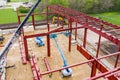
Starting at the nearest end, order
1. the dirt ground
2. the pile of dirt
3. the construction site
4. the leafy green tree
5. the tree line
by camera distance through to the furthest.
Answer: the construction site
the dirt ground
the pile of dirt
the leafy green tree
the tree line

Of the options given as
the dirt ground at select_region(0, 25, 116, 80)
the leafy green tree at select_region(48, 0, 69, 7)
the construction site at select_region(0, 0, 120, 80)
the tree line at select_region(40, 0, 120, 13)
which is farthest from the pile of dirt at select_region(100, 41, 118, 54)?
the tree line at select_region(40, 0, 120, 13)

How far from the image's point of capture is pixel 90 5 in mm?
33312

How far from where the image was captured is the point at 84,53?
14328 millimetres

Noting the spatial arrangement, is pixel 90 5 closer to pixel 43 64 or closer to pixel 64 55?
pixel 64 55

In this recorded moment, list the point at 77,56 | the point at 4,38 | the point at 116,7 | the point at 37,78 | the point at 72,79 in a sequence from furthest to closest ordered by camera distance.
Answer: the point at 116,7, the point at 4,38, the point at 77,56, the point at 72,79, the point at 37,78

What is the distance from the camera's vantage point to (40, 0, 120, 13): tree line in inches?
1191

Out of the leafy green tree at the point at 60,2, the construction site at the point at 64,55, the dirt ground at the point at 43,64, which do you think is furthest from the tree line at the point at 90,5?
the dirt ground at the point at 43,64

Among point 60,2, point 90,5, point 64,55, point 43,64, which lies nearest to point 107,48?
point 64,55

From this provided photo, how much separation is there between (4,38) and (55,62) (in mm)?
9015

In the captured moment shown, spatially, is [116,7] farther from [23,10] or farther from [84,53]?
[84,53]

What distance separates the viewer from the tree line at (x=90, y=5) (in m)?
30.3

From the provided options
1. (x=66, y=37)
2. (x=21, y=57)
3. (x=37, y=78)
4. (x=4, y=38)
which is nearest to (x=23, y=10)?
→ (x=4, y=38)

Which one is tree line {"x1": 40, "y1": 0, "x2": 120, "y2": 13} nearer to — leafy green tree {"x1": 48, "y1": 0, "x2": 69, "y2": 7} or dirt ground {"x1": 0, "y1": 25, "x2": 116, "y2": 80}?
leafy green tree {"x1": 48, "y1": 0, "x2": 69, "y2": 7}

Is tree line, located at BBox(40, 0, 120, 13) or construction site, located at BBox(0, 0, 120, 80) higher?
tree line, located at BBox(40, 0, 120, 13)
